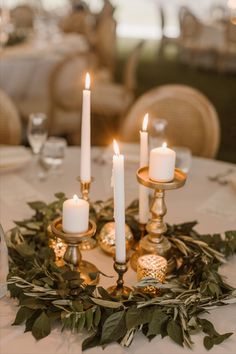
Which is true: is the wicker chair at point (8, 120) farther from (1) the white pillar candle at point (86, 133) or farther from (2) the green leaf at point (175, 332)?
(2) the green leaf at point (175, 332)

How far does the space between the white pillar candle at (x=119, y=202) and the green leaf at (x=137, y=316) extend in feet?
0.30

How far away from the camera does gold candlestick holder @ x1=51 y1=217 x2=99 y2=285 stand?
0.96 meters

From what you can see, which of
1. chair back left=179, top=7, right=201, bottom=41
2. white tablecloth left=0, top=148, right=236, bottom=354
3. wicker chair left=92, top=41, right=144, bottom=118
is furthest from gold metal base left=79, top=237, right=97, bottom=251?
chair back left=179, top=7, right=201, bottom=41

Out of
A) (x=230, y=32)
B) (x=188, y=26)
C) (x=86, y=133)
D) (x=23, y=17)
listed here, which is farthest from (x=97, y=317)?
(x=188, y=26)

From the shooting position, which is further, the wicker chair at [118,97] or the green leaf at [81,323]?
the wicker chair at [118,97]

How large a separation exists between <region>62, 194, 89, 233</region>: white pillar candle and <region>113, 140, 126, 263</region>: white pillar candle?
0.06 m

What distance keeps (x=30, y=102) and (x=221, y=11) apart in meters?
5.56

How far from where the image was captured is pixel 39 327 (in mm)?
927

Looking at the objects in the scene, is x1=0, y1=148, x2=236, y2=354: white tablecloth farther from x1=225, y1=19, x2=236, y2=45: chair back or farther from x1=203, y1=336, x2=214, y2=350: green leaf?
x1=225, y1=19, x2=236, y2=45: chair back

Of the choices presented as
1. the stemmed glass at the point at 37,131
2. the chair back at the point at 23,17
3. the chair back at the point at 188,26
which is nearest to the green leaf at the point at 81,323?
the stemmed glass at the point at 37,131

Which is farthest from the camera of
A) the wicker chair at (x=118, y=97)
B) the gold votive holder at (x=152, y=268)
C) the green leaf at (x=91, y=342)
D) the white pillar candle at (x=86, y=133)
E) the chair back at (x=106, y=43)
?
the chair back at (x=106, y=43)

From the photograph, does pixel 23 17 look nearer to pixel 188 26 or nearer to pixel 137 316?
pixel 188 26

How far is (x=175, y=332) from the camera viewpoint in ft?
3.03

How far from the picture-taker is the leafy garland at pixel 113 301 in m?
0.92
